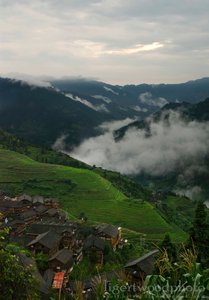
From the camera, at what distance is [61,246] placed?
212 feet

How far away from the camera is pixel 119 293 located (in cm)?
1160

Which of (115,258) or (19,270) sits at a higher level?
(19,270)

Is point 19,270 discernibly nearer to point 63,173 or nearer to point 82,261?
point 82,261

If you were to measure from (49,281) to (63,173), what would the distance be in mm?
112484

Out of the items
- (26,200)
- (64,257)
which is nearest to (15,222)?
(26,200)

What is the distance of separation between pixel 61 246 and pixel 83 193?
74627 millimetres

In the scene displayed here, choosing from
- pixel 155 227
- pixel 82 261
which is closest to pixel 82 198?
pixel 155 227

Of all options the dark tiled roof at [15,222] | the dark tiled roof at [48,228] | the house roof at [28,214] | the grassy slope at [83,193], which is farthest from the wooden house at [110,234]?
the grassy slope at [83,193]

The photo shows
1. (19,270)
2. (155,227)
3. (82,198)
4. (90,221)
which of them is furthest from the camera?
(82,198)

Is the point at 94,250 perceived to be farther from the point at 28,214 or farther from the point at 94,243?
the point at 28,214

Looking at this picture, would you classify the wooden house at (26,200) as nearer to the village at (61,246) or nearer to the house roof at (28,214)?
the village at (61,246)

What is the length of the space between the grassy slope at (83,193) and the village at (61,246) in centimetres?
2379

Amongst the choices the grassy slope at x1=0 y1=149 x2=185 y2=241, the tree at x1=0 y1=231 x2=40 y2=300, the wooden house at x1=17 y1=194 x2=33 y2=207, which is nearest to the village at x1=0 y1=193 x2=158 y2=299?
the wooden house at x1=17 y1=194 x2=33 y2=207

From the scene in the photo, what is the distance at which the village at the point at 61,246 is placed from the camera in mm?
46688
